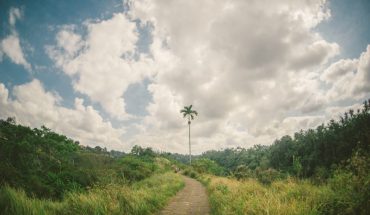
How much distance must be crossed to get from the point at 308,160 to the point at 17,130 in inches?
2190

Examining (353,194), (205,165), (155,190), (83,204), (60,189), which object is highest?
(353,194)

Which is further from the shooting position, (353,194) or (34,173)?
(34,173)

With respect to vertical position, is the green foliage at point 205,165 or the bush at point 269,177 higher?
the bush at point 269,177

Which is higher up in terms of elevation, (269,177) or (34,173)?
(34,173)

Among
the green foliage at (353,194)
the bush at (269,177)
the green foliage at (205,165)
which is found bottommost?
the green foliage at (205,165)

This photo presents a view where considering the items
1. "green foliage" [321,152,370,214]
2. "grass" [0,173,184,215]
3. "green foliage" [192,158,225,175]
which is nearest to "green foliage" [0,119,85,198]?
"grass" [0,173,184,215]

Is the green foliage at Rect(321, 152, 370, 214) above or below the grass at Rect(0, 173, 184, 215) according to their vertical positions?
above

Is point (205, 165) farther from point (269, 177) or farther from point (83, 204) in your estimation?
point (83, 204)

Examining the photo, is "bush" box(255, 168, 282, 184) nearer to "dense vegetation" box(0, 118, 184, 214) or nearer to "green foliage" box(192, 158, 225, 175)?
"dense vegetation" box(0, 118, 184, 214)

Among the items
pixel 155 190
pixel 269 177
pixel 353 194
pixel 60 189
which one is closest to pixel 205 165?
pixel 269 177

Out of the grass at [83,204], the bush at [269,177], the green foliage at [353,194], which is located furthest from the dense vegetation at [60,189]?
the bush at [269,177]

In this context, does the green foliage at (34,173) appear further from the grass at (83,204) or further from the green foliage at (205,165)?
the green foliage at (205,165)

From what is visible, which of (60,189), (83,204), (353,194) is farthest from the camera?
(60,189)

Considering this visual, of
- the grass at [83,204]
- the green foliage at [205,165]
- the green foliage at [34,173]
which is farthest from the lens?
the green foliage at [205,165]
